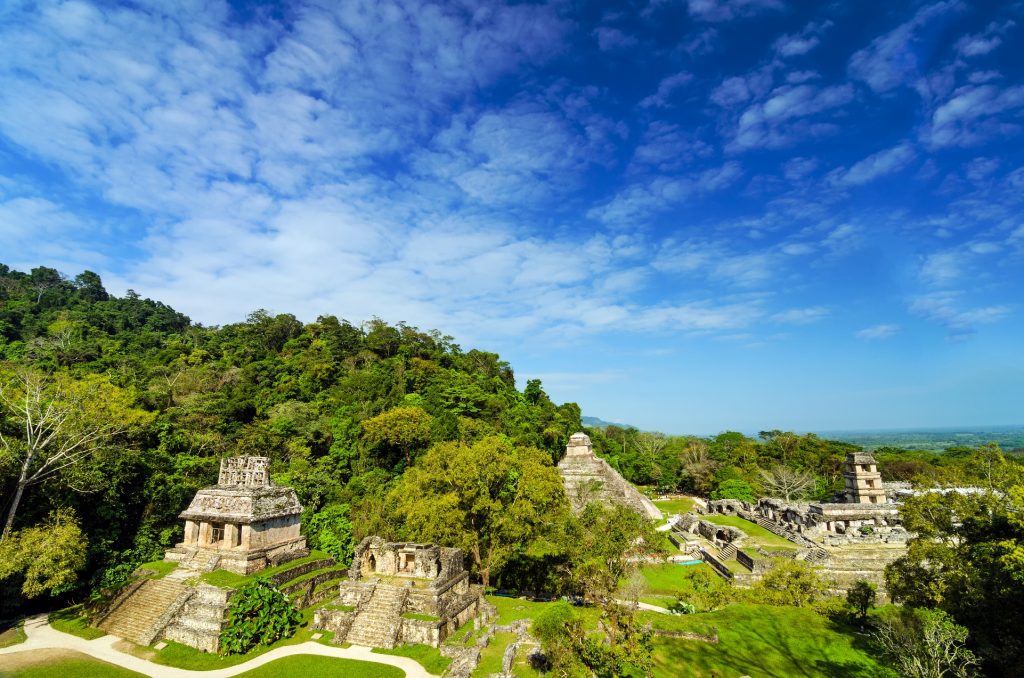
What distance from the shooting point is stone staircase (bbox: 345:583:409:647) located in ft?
54.8

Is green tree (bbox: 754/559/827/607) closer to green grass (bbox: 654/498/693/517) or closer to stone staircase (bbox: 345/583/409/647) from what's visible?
stone staircase (bbox: 345/583/409/647)

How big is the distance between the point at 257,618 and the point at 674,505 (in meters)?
47.3

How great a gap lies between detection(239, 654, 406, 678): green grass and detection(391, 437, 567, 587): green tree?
680cm

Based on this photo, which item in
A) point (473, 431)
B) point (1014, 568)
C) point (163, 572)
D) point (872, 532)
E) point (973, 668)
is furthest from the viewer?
point (473, 431)

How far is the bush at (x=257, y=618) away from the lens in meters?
16.4

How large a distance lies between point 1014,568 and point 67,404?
33331mm

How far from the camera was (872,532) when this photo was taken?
3475 centimetres

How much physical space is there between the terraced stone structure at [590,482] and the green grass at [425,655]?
21.7 m

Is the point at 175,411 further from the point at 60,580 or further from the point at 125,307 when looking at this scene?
the point at 125,307

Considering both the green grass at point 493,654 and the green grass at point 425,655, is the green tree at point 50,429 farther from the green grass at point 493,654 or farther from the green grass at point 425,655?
the green grass at point 493,654

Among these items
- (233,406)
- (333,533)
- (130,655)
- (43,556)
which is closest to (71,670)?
(130,655)

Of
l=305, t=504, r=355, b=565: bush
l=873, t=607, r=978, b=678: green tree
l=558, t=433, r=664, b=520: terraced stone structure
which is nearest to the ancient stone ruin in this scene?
l=305, t=504, r=355, b=565: bush

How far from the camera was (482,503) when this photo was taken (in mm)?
21875

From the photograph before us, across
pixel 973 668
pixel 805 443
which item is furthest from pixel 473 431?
pixel 805 443
